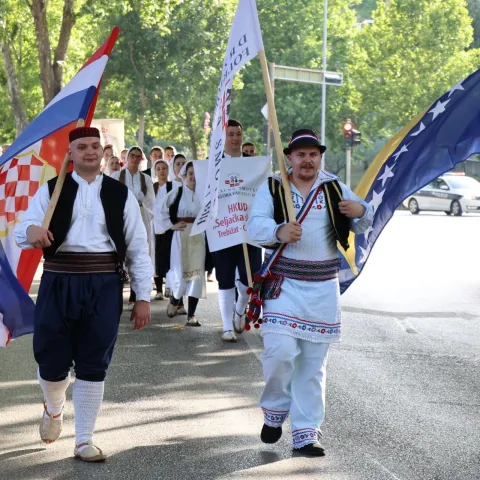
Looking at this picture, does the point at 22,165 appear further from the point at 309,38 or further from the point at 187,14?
the point at 309,38

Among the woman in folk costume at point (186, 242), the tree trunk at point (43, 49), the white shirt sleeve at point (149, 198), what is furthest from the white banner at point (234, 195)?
the tree trunk at point (43, 49)

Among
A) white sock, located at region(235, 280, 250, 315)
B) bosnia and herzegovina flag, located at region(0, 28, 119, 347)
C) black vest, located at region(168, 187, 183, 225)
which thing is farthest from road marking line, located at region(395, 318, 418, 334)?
bosnia and herzegovina flag, located at region(0, 28, 119, 347)

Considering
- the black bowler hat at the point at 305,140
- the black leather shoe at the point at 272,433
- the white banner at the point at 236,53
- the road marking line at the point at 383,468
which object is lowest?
the road marking line at the point at 383,468

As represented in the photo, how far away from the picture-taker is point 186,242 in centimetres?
1224

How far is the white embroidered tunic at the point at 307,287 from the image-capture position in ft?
20.5

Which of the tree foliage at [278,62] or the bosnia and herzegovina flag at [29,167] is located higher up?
the tree foliage at [278,62]

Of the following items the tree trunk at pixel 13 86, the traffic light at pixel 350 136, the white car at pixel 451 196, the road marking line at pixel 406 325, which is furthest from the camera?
the traffic light at pixel 350 136

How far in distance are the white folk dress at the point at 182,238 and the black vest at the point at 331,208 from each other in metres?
5.44

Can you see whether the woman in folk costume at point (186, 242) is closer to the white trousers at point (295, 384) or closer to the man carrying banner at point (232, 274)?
the man carrying banner at point (232, 274)

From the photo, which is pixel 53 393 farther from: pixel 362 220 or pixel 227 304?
pixel 227 304

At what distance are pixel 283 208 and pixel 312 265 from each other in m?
0.36

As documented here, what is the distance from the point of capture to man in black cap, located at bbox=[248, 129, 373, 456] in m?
6.25

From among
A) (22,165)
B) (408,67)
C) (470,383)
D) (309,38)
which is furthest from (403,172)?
(309,38)

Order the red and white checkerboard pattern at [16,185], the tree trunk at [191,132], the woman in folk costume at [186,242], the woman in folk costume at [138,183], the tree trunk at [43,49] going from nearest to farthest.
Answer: the red and white checkerboard pattern at [16,185], the woman in folk costume at [186,242], the woman in folk costume at [138,183], the tree trunk at [43,49], the tree trunk at [191,132]
